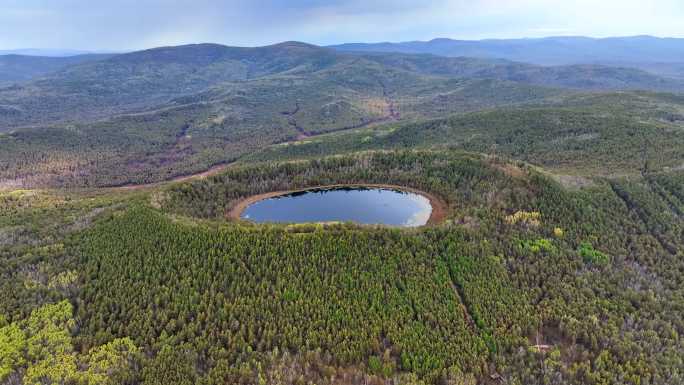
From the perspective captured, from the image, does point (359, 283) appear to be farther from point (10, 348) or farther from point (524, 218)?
point (10, 348)

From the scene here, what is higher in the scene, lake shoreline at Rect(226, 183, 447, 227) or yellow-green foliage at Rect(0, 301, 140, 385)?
lake shoreline at Rect(226, 183, 447, 227)

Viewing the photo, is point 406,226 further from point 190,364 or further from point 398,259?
point 190,364

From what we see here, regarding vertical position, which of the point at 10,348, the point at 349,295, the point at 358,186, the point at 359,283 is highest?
the point at 358,186

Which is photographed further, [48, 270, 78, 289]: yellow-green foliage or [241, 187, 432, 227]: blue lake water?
[241, 187, 432, 227]: blue lake water

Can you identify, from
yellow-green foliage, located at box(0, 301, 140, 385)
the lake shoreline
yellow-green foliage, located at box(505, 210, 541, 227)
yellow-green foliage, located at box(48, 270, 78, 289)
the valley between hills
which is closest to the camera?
yellow-green foliage, located at box(0, 301, 140, 385)

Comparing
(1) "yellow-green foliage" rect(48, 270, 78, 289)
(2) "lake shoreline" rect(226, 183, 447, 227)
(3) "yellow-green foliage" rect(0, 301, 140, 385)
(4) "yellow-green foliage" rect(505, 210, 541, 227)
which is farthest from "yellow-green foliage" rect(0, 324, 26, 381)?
(4) "yellow-green foliage" rect(505, 210, 541, 227)

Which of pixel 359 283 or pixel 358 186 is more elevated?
pixel 358 186

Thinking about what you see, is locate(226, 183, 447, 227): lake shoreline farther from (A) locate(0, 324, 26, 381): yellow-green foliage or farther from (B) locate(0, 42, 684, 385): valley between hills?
(A) locate(0, 324, 26, 381): yellow-green foliage

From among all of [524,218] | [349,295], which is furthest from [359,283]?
[524,218]

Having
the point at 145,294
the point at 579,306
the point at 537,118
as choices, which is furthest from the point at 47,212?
the point at 537,118
